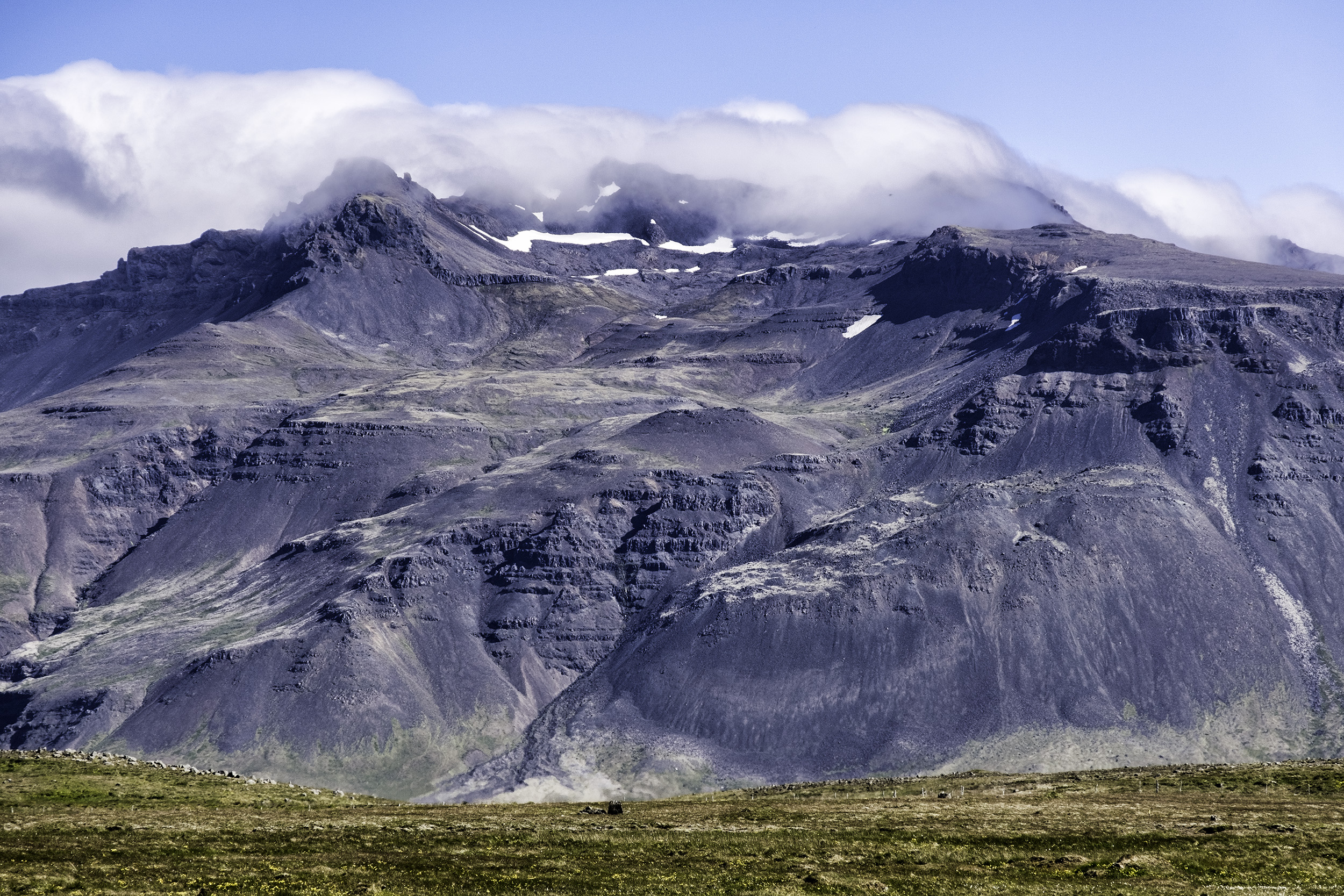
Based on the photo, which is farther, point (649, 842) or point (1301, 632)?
point (1301, 632)

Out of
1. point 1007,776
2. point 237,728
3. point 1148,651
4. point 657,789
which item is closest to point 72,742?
point 237,728

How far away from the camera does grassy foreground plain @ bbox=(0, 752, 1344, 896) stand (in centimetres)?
5559

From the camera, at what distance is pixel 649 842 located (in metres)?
66.8

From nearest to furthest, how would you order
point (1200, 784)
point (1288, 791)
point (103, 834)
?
point (103, 834), point (1288, 791), point (1200, 784)

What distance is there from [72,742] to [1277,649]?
483 ft

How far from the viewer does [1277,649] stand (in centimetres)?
17850

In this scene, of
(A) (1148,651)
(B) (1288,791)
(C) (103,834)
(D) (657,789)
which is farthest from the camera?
(A) (1148,651)

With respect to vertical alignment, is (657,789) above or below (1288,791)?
below

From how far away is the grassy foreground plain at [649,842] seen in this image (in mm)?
55594

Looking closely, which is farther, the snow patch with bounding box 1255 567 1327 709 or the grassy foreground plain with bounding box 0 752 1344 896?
the snow patch with bounding box 1255 567 1327 709

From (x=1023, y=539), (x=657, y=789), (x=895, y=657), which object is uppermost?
(x=1023, y=539)

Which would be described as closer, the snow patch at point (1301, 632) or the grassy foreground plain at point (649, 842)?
the grassy foreground plain at point (649, 842)

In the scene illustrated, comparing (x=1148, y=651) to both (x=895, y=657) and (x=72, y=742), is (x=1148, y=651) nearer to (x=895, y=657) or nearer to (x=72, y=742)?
(x=895, y=657)

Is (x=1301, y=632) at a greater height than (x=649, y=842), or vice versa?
(x=649, y=842)
